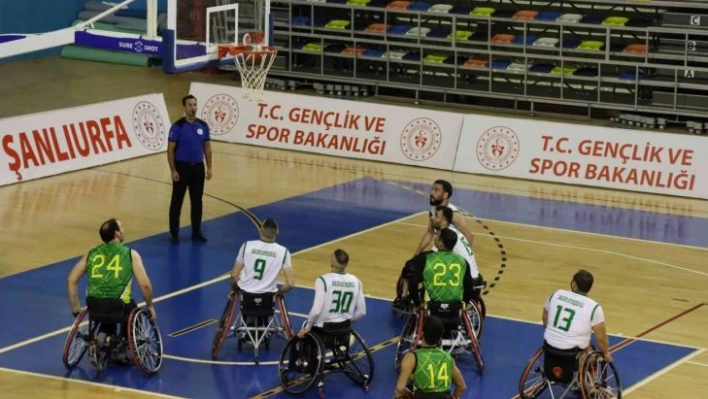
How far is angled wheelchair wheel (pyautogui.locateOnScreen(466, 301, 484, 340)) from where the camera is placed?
17.9 metres

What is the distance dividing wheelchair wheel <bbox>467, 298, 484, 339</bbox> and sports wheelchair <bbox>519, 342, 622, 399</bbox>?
1980 millimetres

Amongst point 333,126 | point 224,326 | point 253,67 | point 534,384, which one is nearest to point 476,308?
point 534,384

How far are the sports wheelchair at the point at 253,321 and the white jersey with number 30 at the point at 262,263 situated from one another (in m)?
0.12

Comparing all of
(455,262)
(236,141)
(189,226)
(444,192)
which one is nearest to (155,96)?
(236,141)

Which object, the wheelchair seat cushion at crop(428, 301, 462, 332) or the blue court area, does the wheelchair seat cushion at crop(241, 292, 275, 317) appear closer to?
the blue court area

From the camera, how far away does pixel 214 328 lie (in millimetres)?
18766

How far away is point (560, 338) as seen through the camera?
15688 millimetres

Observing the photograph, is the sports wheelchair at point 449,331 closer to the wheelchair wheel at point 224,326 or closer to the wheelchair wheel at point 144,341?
the wheelchair wheel at point 224,326

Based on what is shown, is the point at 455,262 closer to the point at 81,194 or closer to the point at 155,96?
the point at 81,194

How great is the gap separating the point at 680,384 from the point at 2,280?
945 cm

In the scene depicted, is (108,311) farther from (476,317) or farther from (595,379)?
(595,379)

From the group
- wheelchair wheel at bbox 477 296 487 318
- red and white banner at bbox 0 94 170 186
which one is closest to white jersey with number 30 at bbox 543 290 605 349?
wheelchair wheel at bbox 477 296 487 318

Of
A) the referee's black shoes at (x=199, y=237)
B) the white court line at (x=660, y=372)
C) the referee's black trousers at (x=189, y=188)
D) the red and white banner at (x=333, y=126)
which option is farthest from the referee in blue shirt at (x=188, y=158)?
the white court line at (x=660, y=372)

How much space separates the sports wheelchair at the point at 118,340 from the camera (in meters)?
16.6
